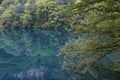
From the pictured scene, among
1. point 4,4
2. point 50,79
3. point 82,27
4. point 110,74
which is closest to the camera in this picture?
point 82,27

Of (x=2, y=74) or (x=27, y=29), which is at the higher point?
(x=2, y=74)

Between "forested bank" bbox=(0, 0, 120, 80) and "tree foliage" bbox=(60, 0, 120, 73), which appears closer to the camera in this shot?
"tree foliage" bbox=(60, 0, 120, 73)

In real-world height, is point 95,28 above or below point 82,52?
above

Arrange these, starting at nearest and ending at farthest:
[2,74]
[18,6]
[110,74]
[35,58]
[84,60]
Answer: [84,60], [110,74], [2,74], [35,58], [18,6]

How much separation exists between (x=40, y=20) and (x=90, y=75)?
48.6m

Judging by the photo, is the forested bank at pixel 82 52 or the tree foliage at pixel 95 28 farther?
the forested bank at pixel 82 52

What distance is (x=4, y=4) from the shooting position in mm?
83188

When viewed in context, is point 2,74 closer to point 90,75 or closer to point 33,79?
point 33,79

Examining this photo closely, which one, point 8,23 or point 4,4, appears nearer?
point 8,23

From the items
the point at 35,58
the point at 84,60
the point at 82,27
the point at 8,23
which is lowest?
the point at 8,23

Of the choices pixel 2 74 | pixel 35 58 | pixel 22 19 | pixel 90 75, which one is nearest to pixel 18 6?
pixel 22 19

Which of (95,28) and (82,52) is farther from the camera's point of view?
(82,52)

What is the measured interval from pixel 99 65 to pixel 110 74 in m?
0.95

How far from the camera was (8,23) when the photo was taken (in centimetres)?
7494
